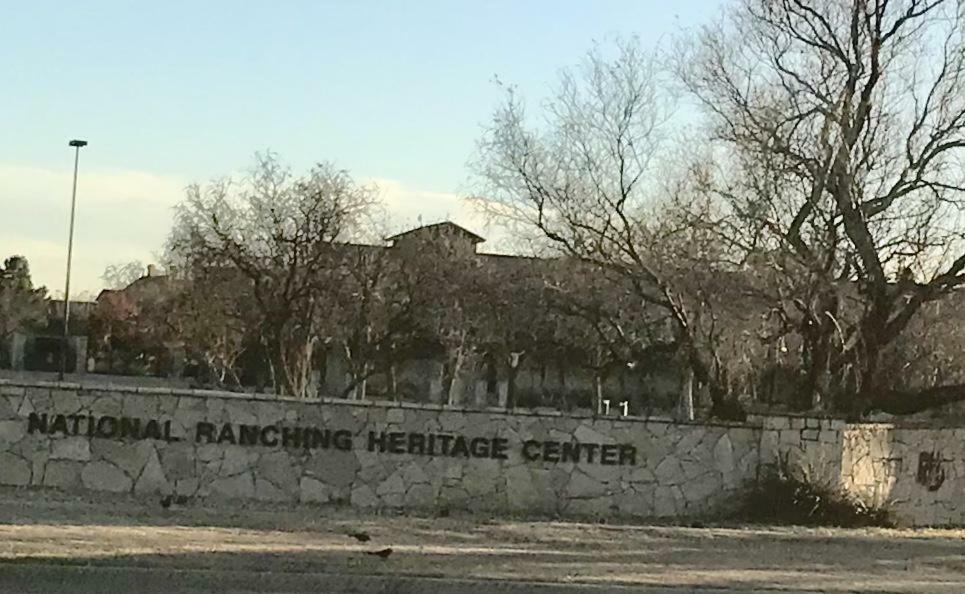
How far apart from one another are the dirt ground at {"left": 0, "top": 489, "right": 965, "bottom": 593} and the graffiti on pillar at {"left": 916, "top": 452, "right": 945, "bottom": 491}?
172cm

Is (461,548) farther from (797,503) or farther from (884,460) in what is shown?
(884,460)

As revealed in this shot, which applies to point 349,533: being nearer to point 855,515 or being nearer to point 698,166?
point 855,515

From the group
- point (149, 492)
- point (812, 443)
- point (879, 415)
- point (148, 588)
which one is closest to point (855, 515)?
point (812, 443)

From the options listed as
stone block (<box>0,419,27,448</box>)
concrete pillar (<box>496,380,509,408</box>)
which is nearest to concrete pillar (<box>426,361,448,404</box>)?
concrete pillar (<box>496,380,509,408</box>)

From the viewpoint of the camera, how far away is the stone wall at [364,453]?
68.8ft

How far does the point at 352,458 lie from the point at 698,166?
7729 mm

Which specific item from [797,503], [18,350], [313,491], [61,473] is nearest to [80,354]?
[18,350]

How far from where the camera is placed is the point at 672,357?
2945 centimetres

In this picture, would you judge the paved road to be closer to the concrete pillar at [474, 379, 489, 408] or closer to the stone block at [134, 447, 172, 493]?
the stone block at [134, 447, 172, 493]

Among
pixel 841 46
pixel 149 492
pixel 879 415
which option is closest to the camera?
pixel 149 492

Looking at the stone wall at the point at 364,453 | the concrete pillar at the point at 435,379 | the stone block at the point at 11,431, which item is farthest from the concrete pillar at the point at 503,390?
the stone block at the point at 11,431

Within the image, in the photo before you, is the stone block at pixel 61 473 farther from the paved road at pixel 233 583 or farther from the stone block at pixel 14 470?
the paved road at pixel 233 583

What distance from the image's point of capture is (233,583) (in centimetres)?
1309

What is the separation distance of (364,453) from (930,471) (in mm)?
8884
